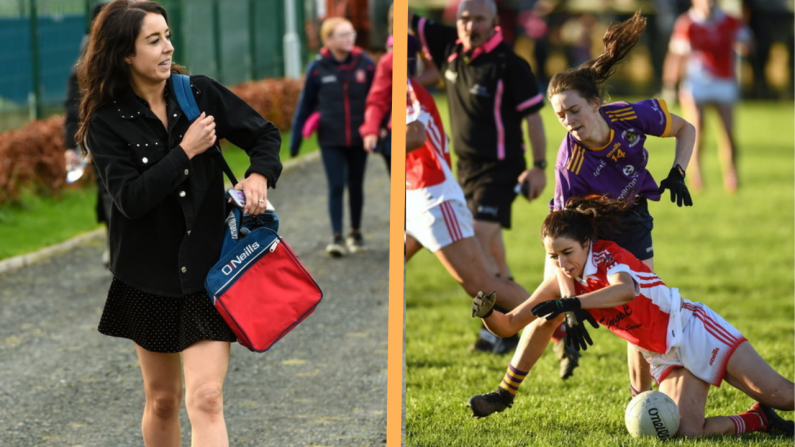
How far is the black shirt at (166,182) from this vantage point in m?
3.93

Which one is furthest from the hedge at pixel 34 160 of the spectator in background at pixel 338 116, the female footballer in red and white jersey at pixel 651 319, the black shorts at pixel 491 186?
the female footballer in red and white jersey at pixel 651 319

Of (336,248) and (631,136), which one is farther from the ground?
(631,136)

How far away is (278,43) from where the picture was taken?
840 inches

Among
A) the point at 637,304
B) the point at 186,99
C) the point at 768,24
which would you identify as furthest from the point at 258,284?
the point at 768,24

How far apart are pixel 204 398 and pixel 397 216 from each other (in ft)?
2.90

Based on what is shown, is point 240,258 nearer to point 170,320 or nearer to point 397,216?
point 170,320

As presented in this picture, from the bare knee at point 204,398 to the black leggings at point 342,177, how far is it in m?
5.92

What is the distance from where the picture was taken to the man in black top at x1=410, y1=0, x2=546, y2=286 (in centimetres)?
663

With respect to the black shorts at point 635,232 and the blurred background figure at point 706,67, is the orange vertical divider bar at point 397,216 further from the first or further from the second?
the blurred background figure at point 706,67

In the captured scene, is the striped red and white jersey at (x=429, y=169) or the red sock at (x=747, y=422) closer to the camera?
the red sock at (x=747, y=422)

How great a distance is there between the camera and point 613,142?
184 inches

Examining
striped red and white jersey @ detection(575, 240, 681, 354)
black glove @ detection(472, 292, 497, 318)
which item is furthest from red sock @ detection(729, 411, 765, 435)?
black glove @ detection(472, 292, 497, 318)

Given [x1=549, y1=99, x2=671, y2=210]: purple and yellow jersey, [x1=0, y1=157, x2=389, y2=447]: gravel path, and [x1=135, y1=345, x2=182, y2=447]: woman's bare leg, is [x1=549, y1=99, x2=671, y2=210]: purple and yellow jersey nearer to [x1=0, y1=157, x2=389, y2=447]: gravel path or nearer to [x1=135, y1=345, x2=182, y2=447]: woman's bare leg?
[x1=0, y1=157, x2=389, y2=447]: gravel path

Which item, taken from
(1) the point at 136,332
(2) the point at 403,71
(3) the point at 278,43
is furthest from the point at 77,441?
(3) the point at 278,43
